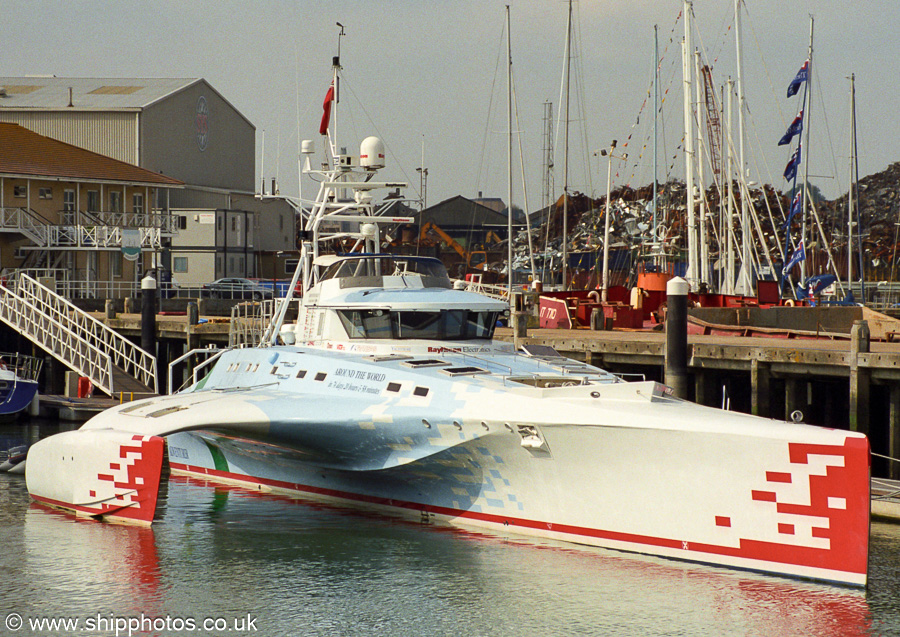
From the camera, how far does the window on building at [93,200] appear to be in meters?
Answer: 44.8

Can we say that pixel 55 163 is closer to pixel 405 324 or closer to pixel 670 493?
pixel 405 324

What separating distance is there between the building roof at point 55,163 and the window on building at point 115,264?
10.6ft

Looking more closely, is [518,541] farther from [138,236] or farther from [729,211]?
[138,236]

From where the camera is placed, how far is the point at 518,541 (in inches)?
532

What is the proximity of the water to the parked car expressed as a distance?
34.2 metres

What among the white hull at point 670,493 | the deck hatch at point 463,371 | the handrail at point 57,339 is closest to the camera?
the white hull at point 670,493

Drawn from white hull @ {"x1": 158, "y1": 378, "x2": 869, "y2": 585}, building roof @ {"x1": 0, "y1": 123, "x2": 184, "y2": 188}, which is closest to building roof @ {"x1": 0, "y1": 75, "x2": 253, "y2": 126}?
building roof @ {"x1": 0, "y1": 123, "x2": 184, "y2": 188}

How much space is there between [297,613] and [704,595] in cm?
458

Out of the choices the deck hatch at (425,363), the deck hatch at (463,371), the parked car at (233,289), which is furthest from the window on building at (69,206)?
the deck hatch at (463,371)

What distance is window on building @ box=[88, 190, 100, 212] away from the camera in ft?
147

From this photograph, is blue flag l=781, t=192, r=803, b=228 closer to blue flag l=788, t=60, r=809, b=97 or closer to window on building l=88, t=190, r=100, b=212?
blue flag l=788, t=60, r=809, b=97

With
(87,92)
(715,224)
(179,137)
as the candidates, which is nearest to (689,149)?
(715,224)

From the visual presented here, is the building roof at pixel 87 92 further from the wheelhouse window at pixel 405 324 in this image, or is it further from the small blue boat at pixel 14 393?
the wheelhouse window at pixel 405 324

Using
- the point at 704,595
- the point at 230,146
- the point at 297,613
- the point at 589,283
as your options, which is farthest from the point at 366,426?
the point at 230,146
